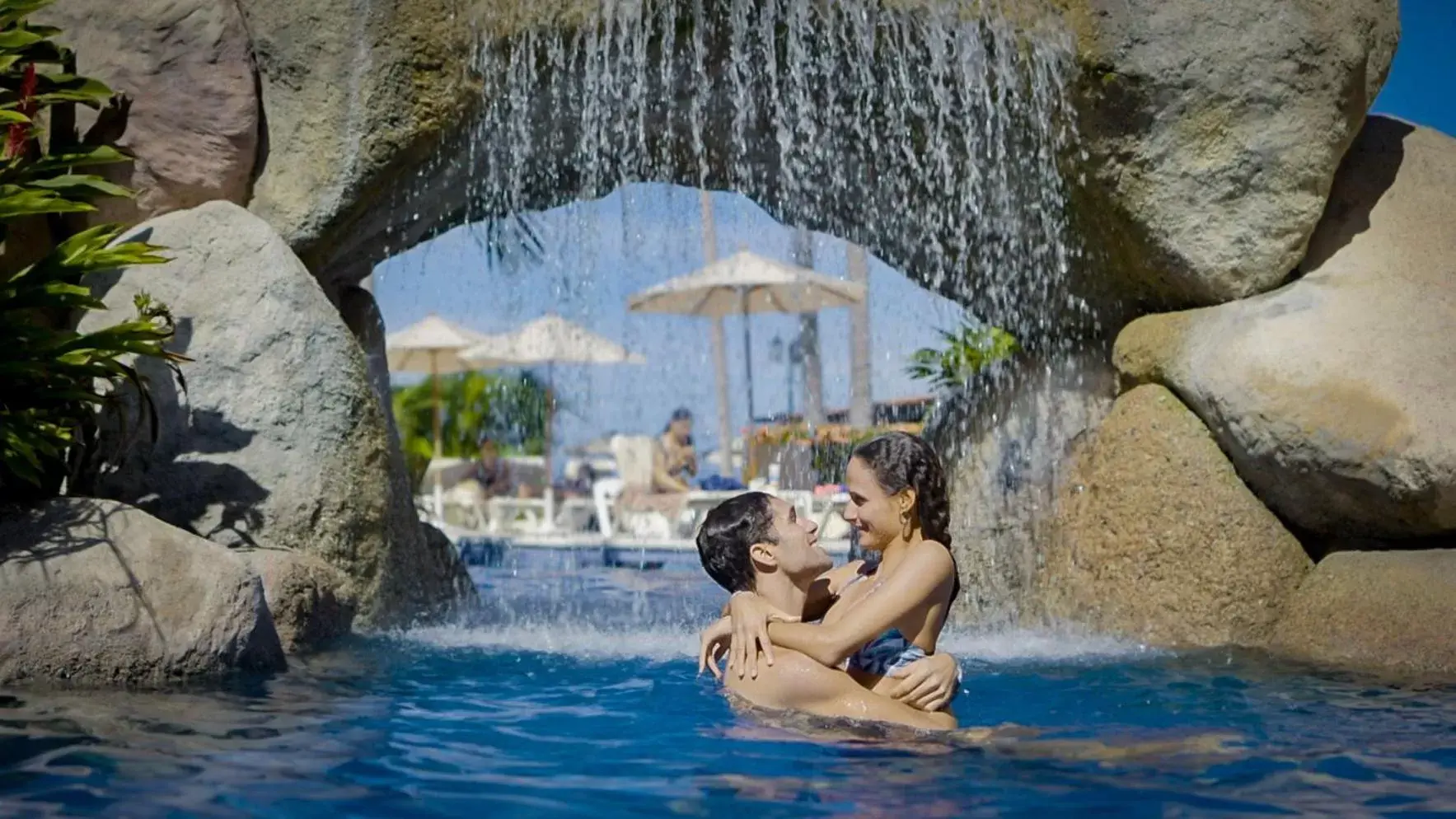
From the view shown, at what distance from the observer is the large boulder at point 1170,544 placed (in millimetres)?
7555

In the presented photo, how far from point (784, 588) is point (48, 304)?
3.53 metres

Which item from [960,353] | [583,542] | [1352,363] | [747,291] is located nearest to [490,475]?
[583,542]

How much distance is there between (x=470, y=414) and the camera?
29.5m

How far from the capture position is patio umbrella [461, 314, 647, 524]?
22.3 metres

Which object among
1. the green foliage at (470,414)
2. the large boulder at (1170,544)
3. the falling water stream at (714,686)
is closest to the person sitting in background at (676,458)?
the falling water stream at (714,686)

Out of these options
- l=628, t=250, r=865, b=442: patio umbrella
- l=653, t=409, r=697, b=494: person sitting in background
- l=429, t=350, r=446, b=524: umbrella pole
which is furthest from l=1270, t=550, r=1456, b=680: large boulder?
l=429, t=350, r=446, b=524: umbrella pole

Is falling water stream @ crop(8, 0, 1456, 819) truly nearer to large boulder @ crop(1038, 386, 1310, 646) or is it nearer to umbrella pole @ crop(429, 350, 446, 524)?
large boulder @ crop(1038, 386, 1310, 646)

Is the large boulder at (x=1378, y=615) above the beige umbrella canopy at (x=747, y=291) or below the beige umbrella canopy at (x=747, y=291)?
below

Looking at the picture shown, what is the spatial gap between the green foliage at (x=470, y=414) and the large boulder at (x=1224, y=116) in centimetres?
1899

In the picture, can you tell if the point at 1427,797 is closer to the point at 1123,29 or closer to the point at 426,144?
the point at 1123,29

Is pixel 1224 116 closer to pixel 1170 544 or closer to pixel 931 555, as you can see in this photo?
A: pixel 1170 544

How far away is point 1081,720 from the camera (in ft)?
17.1

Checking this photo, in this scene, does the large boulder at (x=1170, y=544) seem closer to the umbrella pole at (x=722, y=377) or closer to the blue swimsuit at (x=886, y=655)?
the blue swimsuit at (x=886, y=655)

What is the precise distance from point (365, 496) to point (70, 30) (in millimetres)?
2980
